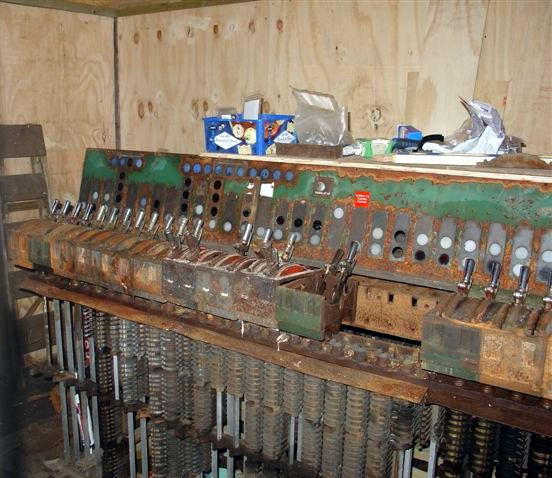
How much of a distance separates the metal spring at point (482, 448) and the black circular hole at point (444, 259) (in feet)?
1.33

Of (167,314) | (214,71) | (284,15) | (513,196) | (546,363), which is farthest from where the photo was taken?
(214,71)

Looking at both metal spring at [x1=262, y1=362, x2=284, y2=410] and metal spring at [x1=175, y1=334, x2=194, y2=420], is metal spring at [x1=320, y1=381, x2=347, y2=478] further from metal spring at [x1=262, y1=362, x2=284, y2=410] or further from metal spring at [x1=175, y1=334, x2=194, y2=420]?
metal spring at [x1=175, y1=334, x2=194, y2=420]

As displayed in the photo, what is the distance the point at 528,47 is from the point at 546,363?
3.74ft

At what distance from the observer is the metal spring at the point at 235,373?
1.67m

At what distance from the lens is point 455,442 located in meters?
1.45

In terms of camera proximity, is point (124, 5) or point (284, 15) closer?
point (284, 15)

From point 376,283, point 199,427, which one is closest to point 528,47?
point 376,283

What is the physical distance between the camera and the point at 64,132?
2.78m

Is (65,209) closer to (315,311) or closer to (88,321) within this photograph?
(88,321)

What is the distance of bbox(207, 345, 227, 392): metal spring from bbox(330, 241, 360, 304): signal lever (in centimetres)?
44

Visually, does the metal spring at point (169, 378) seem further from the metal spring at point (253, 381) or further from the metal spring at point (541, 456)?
the metal spring at point (541, 456)

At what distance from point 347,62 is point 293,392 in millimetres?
1289

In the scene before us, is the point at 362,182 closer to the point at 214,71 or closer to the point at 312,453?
the point at 312,453

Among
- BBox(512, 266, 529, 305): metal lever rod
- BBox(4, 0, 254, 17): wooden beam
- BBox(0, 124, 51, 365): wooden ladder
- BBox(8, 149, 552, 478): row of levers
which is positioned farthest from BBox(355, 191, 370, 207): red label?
BBox(0, 124, 51, 365): wooden ladder
